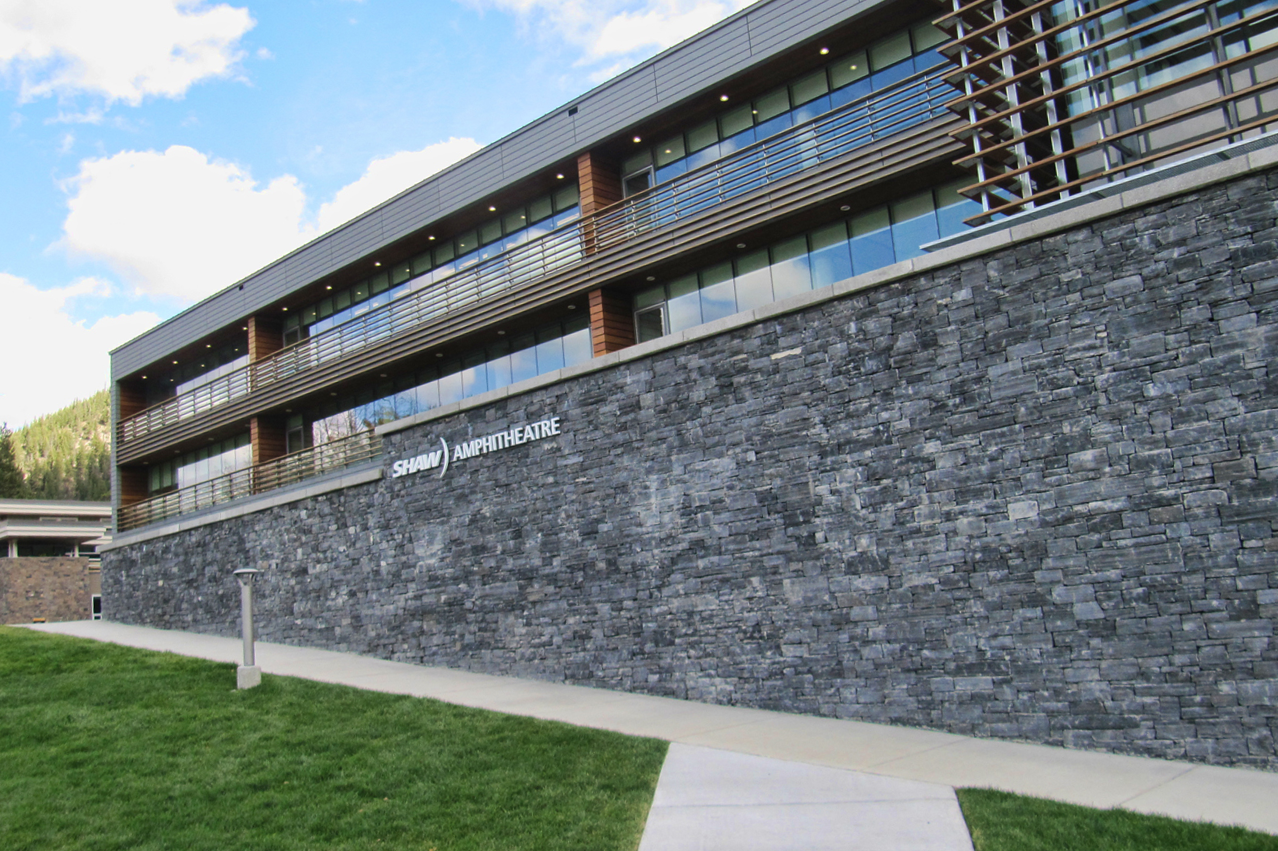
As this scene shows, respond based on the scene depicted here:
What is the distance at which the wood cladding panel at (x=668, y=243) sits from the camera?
44.3 feet

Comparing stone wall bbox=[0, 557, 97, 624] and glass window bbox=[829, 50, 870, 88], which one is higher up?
glass window bbox=[829, 50, 870, 88]

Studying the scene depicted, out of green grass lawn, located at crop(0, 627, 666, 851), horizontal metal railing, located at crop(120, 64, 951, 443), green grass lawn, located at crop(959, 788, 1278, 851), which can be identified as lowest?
green grass lawn, located at crop(959, 788, 1278, 851)

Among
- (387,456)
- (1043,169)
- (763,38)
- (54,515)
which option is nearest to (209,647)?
(387,456)

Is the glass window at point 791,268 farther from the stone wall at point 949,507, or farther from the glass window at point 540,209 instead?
the glass window at point 540,209

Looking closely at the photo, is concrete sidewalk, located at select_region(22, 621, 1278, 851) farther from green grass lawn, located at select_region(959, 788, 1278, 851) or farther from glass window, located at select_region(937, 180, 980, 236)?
glass window, located at select_region(937, 180, 980, 236)

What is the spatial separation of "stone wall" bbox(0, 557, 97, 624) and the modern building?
16.4 metres

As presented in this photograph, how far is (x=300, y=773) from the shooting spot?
26.4 ft

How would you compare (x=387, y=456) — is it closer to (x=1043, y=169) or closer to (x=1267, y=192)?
(x=1043, y=169)

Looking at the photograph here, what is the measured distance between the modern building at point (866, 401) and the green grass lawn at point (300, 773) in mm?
3025

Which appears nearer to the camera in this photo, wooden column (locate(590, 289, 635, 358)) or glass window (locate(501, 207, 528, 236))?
wooden column (locate(590, 289, 635, 358))

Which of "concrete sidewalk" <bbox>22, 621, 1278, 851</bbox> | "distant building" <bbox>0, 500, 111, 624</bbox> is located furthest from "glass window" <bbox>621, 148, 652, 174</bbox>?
"distant building" <bbox>0, 500, 111, 624</bbox>

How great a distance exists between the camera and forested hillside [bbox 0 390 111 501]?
9081cm

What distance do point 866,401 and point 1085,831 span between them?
5.30 meters

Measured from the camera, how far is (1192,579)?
26.1ft
